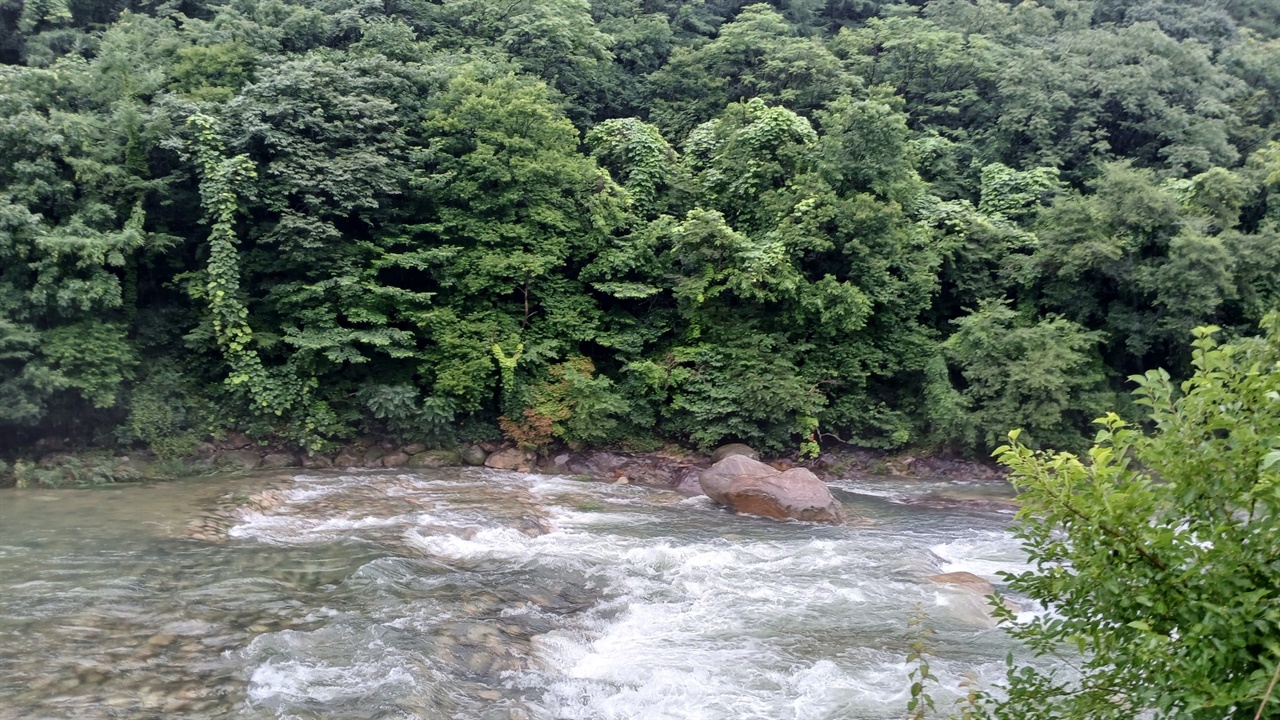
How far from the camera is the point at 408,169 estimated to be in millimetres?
16734

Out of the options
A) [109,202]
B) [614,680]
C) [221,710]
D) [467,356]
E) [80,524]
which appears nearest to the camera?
[221,710]

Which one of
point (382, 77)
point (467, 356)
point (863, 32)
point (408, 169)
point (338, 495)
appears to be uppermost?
point (863, 32)

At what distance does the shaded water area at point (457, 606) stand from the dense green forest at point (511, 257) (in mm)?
2839

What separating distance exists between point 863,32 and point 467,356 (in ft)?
56.6

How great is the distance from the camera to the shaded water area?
22.5ft

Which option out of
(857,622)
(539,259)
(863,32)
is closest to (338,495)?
(539,259)

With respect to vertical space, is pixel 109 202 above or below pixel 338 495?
above

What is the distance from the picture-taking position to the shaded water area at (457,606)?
270 inches

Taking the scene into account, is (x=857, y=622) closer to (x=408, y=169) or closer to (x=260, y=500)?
(x=260, y=500)

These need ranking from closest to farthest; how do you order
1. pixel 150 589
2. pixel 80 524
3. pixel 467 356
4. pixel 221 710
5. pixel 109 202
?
pixel 221 710
pixel 150 589
pixel 80 524
pixel 109 202
pixel 467 356

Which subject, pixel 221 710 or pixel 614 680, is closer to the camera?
pixel 221 710

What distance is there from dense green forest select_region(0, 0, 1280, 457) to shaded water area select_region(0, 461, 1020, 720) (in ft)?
9.31

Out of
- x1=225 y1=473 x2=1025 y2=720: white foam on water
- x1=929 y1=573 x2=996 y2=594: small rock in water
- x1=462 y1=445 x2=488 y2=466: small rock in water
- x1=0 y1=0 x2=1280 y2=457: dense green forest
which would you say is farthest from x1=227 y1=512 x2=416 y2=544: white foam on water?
x1=929 y1=573 x2=996 y2=594: small rock in water

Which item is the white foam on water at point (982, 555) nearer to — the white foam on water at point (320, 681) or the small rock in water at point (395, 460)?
the white foam on water at point (320, 681)
